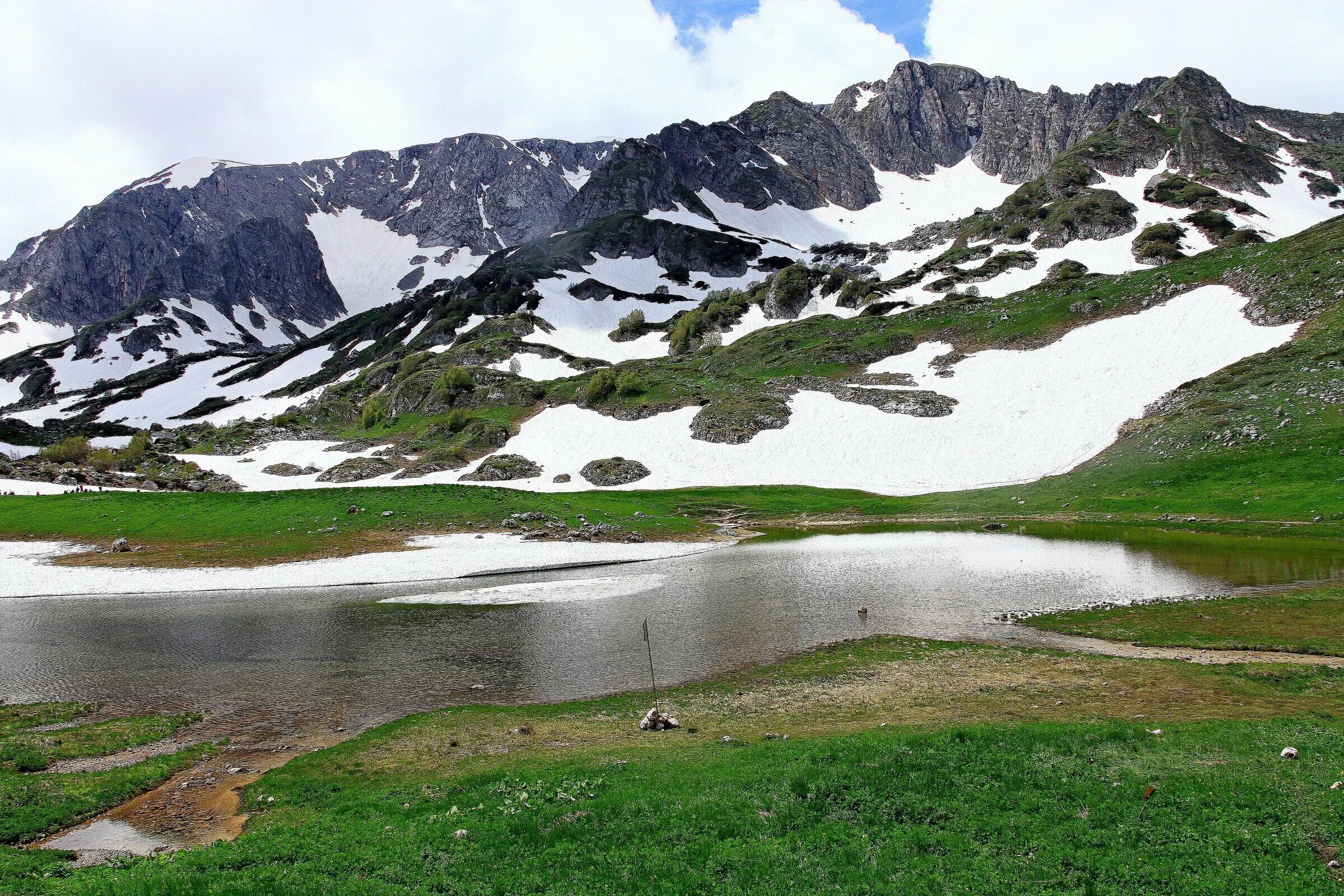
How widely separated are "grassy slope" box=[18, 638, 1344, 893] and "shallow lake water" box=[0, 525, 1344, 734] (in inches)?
223

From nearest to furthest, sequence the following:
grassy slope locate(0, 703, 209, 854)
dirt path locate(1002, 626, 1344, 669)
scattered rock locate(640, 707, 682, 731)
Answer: grassy slope locate(0, 703, 209, 854)
scattered rock locate(640, 707, 682, 731)
dirt path locate(1002, 626, 1344, 669)

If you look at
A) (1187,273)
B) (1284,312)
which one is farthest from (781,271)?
(1284,312)

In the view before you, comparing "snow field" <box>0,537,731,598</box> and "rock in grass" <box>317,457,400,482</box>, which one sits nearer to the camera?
"snow field" <box>0,537,731,598</box>

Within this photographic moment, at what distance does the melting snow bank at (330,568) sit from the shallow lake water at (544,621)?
1.68 m

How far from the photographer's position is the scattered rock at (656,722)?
1808 centimetres

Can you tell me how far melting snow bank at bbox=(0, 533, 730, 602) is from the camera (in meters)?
40.8

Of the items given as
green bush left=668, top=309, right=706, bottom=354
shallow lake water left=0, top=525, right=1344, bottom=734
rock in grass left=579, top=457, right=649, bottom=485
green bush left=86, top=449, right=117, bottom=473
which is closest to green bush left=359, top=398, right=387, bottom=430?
green bush left=86, top=449, right=117, bottom=473

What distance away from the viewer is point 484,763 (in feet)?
52.5

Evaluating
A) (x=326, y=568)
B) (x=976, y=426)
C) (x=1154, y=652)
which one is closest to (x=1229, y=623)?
(x=1154, y=652)

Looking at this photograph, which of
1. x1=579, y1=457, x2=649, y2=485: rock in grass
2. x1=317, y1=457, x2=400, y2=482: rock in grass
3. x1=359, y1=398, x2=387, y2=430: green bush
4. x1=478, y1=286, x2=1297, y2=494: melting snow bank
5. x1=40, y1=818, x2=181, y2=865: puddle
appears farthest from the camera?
x1=359, y1=398, x2=387, y2=430: green bush

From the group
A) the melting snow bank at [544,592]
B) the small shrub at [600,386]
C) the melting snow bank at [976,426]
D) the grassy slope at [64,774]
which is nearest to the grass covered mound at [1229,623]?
the melting snow bank at [544,592]

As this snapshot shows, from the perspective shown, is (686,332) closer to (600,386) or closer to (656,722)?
(600,386)

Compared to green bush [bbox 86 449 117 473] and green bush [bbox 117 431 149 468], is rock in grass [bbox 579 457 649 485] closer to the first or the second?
green bush [bbox 117 431 149 468]

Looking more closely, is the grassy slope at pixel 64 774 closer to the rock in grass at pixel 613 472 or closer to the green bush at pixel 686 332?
the rock in grass at pixel 613 472
